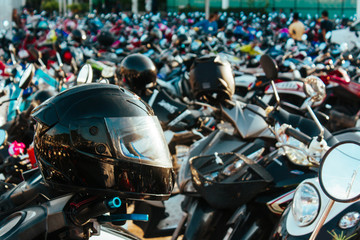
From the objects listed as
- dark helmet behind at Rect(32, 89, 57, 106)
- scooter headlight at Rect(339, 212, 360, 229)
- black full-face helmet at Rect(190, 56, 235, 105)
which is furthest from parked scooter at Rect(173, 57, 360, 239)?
dark helmet behind at Rect(32, 89, 57, 106)

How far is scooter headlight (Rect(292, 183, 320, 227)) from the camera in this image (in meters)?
1.77

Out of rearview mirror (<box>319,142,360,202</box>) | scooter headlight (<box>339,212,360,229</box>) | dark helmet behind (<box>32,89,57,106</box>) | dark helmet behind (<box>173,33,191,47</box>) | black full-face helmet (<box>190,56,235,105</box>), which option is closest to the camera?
rearview mirror (<box>319,142,360,202</box>)

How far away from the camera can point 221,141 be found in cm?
300

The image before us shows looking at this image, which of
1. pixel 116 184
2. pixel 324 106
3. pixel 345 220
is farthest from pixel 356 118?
pixel 116 184

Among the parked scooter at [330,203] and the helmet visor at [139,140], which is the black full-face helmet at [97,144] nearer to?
the helmet visor at [139,140]

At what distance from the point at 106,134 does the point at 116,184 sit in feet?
0.51

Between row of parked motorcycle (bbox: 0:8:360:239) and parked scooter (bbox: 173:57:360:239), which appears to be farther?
parked scooter (bbox: 173:57:360:239)

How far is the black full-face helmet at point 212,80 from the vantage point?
3176 mm

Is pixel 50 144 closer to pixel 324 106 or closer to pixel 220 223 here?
pixel 220 223

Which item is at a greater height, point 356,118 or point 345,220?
point 345,220

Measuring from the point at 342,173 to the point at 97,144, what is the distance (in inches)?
27.7

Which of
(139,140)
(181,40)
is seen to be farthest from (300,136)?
(181,40)

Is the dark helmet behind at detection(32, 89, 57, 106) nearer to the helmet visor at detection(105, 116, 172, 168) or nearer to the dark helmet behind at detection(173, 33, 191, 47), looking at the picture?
the helmet visor at detection(105, 116, 172, 168)

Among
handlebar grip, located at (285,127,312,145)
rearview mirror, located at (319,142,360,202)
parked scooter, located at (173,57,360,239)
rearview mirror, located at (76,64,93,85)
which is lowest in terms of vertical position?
parked scooter, located at (173,57,360,239)
